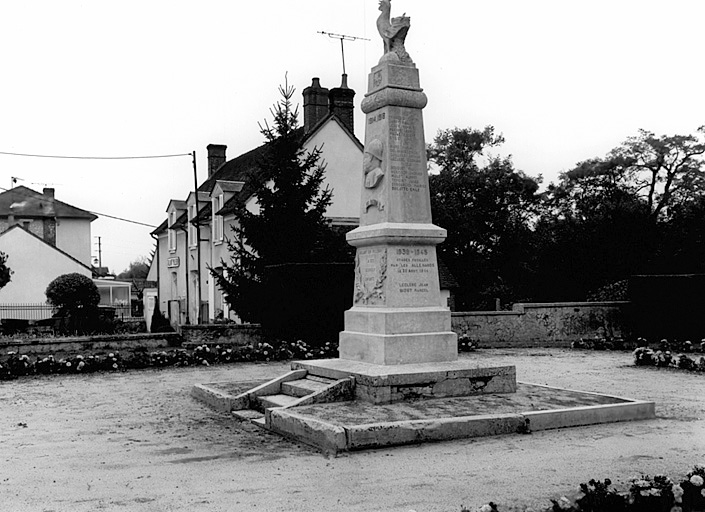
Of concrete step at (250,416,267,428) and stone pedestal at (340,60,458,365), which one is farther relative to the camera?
stone pedestal at (340,60,458,365)

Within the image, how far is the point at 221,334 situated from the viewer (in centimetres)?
2031

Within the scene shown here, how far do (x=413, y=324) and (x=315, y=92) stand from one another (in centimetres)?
2448

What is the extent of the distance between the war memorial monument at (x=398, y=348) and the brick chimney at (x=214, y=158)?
35894mm

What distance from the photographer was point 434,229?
11125 mm

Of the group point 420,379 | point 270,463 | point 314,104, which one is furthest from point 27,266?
point 270,463

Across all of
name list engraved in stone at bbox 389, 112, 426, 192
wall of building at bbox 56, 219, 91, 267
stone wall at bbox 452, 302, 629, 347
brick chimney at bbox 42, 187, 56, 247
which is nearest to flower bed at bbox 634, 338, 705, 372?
stone wall at bbox 452, 302, 629, 347

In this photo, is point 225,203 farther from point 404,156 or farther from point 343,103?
point 404,156

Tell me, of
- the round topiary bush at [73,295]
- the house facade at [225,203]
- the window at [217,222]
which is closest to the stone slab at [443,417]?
the house facade at [225,203]

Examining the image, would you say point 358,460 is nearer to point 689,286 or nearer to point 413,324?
point 413,324

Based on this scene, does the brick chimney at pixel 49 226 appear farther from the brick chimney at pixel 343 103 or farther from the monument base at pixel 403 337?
the monument base at pixel 403 337

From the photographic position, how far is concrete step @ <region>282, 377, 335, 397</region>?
10.2m

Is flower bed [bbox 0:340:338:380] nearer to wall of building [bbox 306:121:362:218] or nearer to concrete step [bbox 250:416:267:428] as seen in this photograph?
concrete step [bbox 250:416:267:428]

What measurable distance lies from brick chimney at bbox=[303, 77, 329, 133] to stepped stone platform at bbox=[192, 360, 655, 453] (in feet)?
75.8

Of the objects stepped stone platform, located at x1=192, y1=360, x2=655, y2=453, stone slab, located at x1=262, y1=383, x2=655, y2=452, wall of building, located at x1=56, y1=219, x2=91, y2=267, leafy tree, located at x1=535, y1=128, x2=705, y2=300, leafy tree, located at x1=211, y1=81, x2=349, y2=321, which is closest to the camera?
stone slab, located at x1=262, y1=383, x2=655, y2=452
